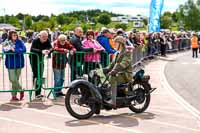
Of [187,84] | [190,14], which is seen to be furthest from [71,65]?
[190,14]

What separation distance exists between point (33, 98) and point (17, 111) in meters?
1.69

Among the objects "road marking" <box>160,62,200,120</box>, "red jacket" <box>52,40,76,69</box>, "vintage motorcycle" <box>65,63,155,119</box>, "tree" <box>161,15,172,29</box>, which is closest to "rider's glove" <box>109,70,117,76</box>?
"vintage motorcycle" <box>65,63,155,119</box>

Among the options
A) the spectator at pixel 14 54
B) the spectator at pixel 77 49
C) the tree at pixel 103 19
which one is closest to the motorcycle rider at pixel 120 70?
the spectator at pixel 14 54

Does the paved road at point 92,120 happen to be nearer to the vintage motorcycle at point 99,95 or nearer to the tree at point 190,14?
the vintage motorcycle at point 99,95

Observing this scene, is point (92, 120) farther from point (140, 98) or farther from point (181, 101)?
point (181, 101)

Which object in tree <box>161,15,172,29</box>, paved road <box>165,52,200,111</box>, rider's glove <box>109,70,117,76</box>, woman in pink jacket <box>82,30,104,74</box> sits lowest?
paved road <box>165,52,200,111</box>

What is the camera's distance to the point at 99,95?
999 centimetres

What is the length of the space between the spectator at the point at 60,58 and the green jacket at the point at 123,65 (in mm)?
2481

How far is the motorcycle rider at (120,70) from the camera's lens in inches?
399

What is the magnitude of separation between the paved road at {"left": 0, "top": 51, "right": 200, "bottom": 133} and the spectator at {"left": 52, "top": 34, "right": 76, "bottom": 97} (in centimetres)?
57

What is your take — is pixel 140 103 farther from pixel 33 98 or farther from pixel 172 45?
pixel 172 45

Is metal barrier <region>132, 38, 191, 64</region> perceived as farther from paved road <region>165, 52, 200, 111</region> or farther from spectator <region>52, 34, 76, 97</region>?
spectator <region>52, 34, 76, 97</region>

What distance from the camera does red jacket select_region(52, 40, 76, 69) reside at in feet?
40.8

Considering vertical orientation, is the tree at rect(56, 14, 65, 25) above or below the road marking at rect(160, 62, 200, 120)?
above
